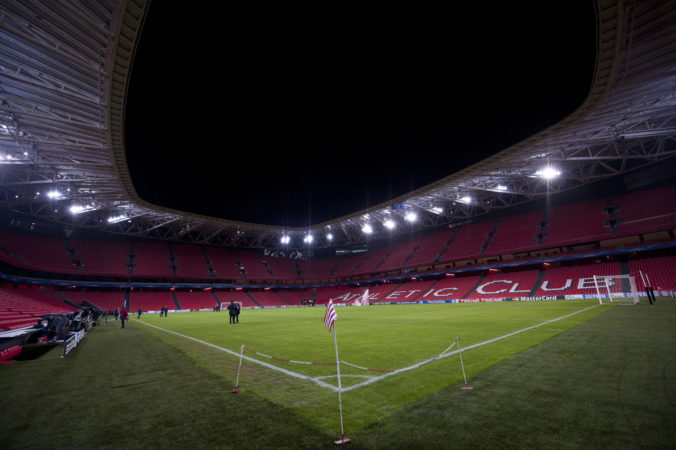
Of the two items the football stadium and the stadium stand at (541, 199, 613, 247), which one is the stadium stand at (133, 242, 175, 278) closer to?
the football stadium

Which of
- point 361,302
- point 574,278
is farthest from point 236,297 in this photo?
point 574,278

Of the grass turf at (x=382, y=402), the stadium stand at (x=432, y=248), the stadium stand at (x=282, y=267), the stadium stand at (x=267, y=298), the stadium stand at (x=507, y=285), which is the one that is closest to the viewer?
the grass turf at (x=382, y=402)

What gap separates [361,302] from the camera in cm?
4859

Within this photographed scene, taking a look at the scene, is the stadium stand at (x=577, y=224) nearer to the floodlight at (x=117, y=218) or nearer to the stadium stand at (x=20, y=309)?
the stadium stand at (x=20, y=309)

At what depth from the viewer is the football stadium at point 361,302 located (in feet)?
12.3

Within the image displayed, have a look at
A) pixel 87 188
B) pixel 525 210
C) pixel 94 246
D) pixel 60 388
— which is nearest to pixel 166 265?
pixel 94 246

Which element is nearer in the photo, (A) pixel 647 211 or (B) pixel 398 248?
(A) pixel 647 211

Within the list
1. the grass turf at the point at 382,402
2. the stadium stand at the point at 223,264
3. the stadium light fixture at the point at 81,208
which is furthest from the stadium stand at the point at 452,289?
the stadium light fixture at the point at 81,208

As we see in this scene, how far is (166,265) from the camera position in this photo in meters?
54.3

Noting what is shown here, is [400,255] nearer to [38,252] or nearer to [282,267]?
[282,267]

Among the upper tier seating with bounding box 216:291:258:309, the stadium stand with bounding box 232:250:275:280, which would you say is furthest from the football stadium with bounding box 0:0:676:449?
the stadium stand with bounding box 232:250:275:280

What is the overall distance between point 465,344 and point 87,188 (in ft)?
117

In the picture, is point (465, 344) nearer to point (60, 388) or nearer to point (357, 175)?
point (60, 388)

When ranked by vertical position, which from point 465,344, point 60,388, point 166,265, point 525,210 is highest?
point 525,210
